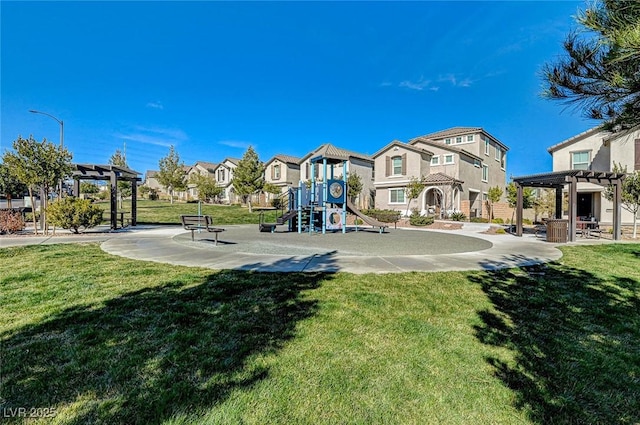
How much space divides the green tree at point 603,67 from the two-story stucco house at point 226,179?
43856 mm

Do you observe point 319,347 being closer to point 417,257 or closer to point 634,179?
point 417,257

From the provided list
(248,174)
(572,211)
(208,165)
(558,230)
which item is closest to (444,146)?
(572,211)

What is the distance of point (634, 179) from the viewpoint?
560 inches

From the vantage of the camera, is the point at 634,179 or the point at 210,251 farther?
the point at 634,179

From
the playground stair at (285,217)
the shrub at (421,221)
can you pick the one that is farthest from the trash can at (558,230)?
the playground stair at (285,217)

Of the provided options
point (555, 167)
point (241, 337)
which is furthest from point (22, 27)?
point (555, 167)

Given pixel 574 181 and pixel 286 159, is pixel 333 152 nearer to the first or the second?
pixel 286 159

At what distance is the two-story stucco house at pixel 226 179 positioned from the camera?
151 feet

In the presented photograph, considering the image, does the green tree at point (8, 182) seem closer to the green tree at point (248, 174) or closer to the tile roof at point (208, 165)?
the green tree at point (248, 174)

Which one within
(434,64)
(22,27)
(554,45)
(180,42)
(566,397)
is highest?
(434,64)

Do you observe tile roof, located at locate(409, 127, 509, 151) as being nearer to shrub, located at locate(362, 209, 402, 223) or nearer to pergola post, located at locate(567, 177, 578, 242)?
shrub, located at locate(362, 209, 402, 223)

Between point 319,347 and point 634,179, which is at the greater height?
point 634,179

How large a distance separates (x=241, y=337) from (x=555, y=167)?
1183 inches

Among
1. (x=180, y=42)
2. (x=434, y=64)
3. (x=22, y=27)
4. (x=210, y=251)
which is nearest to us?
(x=210, y=251)
